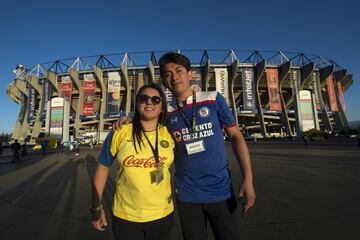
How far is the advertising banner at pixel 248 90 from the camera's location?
43.1 m

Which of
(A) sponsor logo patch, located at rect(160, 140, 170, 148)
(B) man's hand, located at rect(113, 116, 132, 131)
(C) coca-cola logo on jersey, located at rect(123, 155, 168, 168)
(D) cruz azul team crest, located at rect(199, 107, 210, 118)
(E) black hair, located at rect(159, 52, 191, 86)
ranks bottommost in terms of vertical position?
(C) coca-cola logo on jersey, located at rect(123, 155, 168, 168)

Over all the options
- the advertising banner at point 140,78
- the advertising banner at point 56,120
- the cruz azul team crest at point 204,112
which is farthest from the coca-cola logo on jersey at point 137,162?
the advertising banner at point 140,78

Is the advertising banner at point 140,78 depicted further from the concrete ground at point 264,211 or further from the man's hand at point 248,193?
the man's hand at point 248,193

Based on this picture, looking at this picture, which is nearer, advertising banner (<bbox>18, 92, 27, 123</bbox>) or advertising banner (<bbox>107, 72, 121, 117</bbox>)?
advertising banner (<bbox>107, 72, 121, 117</bbox>)

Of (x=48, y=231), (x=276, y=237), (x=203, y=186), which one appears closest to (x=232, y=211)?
(x=203, y=186)

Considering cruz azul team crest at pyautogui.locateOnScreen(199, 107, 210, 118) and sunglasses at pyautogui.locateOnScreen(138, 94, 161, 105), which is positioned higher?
sunglasses at pyautogui.locateOnScreen(138, 94, 161, 105)

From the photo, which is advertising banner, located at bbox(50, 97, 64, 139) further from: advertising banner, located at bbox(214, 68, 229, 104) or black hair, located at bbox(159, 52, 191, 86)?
black hair, located at bbox(159, 52, 191, 86)

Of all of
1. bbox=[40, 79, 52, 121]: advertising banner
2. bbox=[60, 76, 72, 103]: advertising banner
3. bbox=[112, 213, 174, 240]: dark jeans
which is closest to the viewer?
bbox=[112, 213, 174, 240]: dark jeans

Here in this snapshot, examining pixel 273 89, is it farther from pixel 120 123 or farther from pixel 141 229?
pixel 141 229

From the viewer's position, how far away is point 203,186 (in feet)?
5.82

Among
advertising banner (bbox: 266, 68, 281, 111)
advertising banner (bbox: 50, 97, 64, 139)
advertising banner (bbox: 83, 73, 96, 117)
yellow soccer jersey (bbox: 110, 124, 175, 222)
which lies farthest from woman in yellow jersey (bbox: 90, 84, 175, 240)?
advertising banner (bbox: 83, 73, 96, 117)

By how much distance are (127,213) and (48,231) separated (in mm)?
2410

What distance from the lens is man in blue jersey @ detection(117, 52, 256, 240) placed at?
5.76ft

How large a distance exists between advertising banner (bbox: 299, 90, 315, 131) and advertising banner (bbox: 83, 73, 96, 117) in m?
33.9
